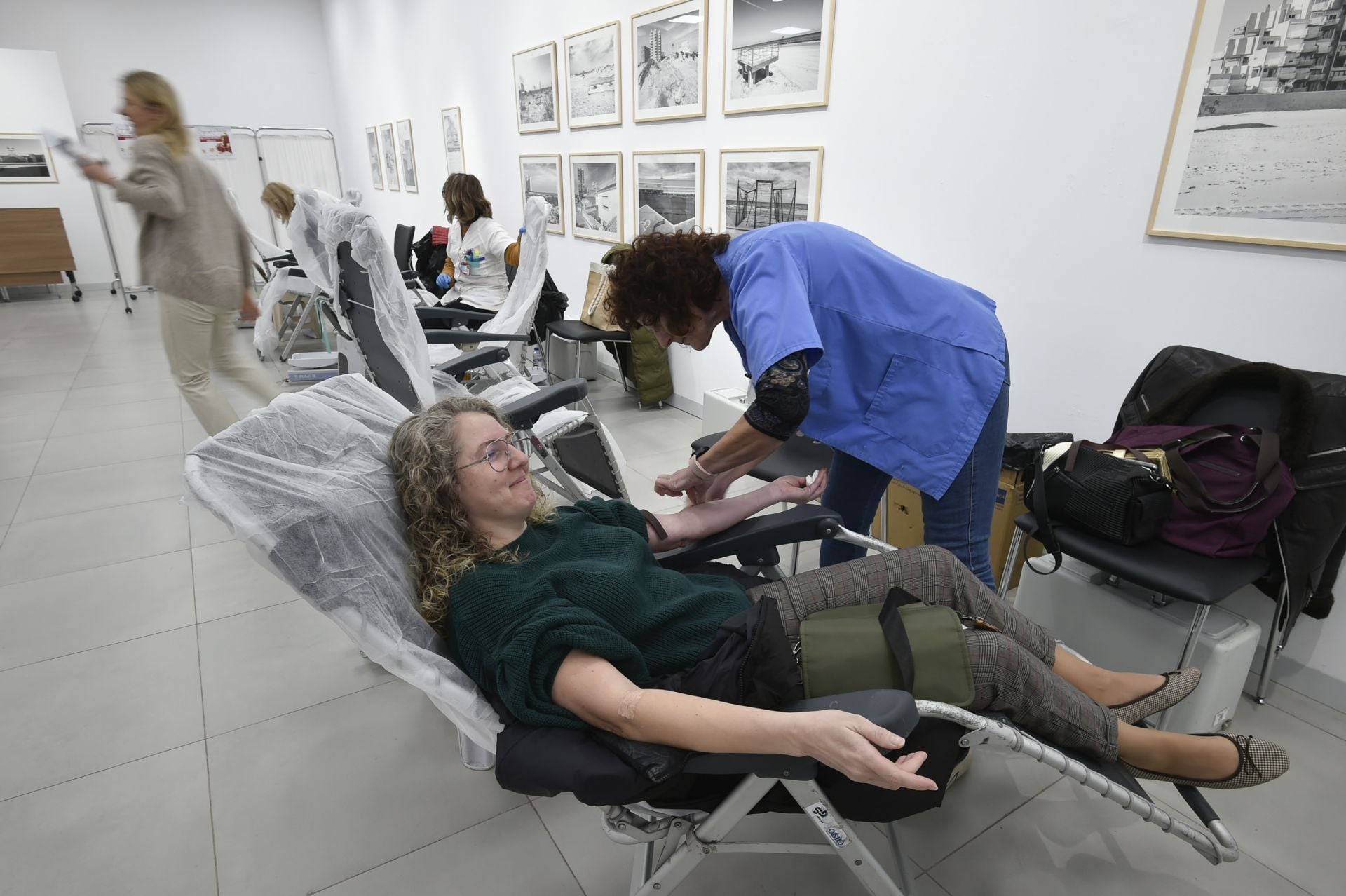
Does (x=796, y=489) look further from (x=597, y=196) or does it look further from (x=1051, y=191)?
(x=597, y=196)

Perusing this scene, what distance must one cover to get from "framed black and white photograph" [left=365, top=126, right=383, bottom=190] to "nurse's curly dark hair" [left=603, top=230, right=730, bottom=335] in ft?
26.6

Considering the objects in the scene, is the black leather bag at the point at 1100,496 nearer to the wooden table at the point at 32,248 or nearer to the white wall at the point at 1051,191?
the white wall at the point at 1051,191

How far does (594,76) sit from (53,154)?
→ 753 centimetres

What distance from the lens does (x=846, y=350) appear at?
5.20 ft

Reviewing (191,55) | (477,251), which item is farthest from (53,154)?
(477,251)

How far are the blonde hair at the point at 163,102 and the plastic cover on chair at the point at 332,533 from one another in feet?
6.65

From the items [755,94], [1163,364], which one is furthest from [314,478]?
[755,94]

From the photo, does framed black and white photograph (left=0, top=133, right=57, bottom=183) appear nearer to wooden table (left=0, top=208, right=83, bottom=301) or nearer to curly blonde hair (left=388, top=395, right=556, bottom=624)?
wooden table (left=0, top=208, right=83, bottom=301)

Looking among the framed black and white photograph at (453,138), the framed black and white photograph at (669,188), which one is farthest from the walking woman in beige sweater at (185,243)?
the framed black and white photograph at (453,138)

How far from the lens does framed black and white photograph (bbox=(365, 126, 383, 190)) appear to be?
8.31 metres

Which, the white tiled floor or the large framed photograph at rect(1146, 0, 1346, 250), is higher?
the large framed photograph at rect(1146, 0, 1346, 250)

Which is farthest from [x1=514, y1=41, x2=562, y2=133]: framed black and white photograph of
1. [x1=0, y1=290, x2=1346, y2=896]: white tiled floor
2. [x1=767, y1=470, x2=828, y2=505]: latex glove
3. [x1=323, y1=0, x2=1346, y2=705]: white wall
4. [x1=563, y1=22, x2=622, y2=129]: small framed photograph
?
[x1=767, y1=470, x2=828, y2=505]: latex glove

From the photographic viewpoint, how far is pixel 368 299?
2.59 metres

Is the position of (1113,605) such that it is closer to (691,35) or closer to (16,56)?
(691,35)
